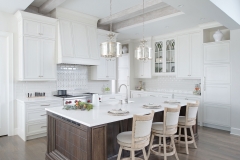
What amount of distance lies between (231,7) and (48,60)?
4.14m

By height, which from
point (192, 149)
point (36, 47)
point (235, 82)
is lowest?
point (192, 149)

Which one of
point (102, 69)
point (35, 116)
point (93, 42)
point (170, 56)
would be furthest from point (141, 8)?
point (35, 116)

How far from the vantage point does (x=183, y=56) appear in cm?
571

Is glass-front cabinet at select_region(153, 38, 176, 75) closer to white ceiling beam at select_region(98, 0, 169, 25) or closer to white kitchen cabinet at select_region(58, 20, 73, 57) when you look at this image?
white ceiling beam at select_region(98, 0, 169, 25)

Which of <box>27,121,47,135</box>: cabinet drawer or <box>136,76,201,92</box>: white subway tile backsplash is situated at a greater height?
<box>136,76,201,92</box>: white subway tile backsplash

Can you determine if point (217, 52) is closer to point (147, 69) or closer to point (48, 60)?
point (147, 69)

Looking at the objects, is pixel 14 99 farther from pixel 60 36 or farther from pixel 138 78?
pixel 138 78

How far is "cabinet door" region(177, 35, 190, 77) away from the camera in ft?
18.4

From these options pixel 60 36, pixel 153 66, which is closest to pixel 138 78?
pixel 153 66

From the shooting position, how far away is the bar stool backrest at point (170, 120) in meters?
2.84

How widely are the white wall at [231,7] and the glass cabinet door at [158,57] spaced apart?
2.71 m

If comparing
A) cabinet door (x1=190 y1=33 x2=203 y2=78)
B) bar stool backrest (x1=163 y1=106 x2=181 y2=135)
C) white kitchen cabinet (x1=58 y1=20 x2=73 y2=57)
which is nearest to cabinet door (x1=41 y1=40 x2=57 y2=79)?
white kitchen cabinet (x1=58 y1=20 x2=73 y2=57)

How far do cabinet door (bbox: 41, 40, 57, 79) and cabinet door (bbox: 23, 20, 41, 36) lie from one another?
26 cm

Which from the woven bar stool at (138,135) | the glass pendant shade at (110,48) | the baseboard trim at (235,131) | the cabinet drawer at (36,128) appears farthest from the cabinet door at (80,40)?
the baseboard trim at (235,131)
